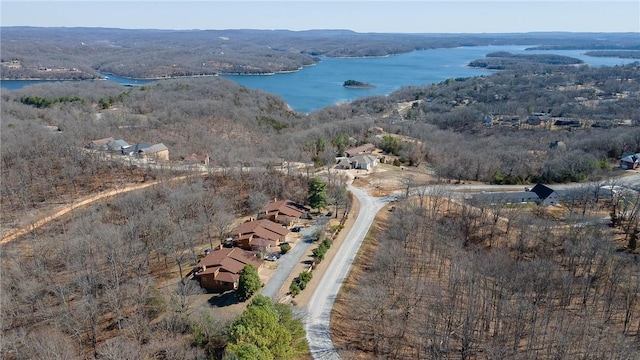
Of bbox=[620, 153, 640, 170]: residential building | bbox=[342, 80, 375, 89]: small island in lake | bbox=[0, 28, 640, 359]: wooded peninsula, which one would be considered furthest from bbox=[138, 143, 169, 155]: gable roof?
bbox=[342, 80, 375, 89]: small island in lake

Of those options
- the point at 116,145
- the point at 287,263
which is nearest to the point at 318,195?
the point at 287,263

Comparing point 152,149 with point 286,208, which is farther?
point 152,149

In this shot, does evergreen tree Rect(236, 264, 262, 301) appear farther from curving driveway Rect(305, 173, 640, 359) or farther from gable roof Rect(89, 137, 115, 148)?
gable roof Rect(89, 137, 115, 148)

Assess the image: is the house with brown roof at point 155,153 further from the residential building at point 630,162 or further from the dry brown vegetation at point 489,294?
the residential building at point 630,162

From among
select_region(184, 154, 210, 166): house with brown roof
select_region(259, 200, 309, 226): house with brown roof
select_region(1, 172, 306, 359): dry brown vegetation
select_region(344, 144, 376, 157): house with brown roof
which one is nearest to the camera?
select_region(1, 172, 306, 359): dry brown vegetation

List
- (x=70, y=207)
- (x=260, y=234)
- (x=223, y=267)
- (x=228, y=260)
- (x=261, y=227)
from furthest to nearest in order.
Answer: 1. (x=70, y=207)
2. (x=261, y=227)
3. (x=260, y=234)
4. (x=228, y=260)
5. (x=223, y=267)

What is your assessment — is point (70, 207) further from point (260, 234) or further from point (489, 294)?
point (489, 294)
